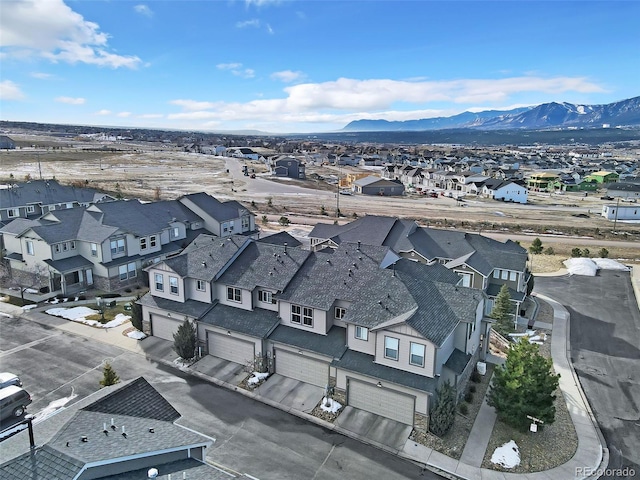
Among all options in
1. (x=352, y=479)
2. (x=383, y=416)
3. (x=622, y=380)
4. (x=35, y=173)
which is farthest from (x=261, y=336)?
(x=35, y=173)

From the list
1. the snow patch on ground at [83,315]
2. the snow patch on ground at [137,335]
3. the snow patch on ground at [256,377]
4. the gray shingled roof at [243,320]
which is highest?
the gray shingled roof at [243,320]

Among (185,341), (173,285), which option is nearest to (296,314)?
(185,341)

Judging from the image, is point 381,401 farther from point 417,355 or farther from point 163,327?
point 163,327

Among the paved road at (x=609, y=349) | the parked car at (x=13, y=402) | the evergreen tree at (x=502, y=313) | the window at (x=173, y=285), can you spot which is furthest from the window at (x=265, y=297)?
the paved road at (x=609, y=349)

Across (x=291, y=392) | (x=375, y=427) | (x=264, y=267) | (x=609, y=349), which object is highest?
(x=264, y=267)

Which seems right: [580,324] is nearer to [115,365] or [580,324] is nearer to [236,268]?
[236,268]

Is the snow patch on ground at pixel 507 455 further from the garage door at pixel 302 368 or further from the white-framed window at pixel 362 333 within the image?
the garage door at pixel 302 368
